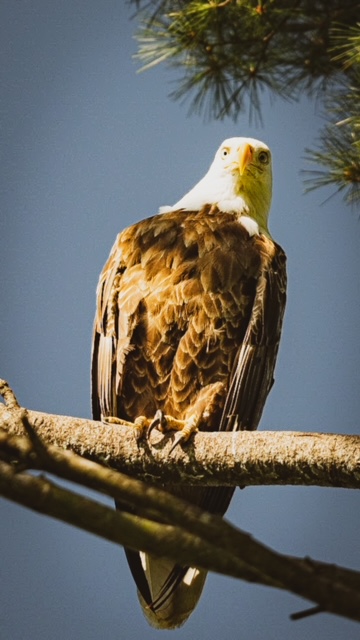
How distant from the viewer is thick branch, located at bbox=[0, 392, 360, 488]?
2746 millimetres

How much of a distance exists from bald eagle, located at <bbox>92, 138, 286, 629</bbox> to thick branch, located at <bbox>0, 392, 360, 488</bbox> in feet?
1.72

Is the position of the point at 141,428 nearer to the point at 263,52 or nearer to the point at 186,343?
the point at 186,343

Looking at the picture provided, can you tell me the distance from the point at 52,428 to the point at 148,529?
1.34m

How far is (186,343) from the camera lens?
3.66 metres

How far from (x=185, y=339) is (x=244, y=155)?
1077 mm

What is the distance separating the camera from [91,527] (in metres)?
1.61

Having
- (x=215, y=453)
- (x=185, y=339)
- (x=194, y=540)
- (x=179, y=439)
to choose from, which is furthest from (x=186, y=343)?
(x=194, y=540)

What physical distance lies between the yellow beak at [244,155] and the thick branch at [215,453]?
5.22 ft

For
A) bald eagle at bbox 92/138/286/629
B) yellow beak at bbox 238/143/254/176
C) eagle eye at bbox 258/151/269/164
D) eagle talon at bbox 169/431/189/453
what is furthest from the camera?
eagle eye at bbox 258/151/269/164

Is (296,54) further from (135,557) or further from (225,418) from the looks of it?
(135,557)

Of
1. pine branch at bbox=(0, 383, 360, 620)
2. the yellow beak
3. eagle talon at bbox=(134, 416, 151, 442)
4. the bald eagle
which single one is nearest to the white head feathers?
the yellow beak

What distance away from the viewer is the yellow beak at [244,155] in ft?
14.3

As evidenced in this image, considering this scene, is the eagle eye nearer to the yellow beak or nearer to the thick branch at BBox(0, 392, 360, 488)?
the yellow beak

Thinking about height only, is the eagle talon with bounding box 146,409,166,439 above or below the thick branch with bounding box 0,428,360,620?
below
